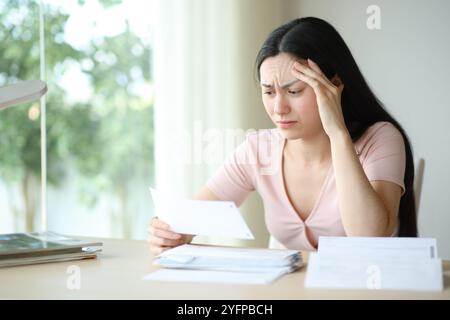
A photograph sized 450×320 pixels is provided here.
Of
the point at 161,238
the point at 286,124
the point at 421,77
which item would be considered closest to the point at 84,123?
the point at 421,77

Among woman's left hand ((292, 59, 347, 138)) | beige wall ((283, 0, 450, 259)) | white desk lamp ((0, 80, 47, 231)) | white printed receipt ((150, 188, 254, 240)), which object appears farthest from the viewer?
beige wall ((283, 0, 450, 259))

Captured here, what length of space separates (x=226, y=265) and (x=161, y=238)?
→ 0.30 m

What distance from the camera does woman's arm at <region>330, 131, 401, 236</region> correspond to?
163 centimetres

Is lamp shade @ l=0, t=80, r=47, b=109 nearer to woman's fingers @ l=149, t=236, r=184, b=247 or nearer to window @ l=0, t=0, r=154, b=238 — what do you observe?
woman's fingers @ l=149, t=236, r=184, b=247

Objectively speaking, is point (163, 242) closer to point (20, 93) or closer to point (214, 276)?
point (214, 276)

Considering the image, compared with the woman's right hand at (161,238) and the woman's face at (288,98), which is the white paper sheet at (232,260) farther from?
the woman's face at (288,98)

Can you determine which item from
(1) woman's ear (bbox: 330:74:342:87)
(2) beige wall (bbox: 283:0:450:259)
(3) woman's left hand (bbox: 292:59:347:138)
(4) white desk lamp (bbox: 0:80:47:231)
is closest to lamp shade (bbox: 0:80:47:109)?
(4) white desk lamp (bbox: 0:80:47:231)

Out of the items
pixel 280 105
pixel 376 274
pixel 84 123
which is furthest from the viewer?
pixel 84 123

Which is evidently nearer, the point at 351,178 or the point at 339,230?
the point at 351,178

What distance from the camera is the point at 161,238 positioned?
1.63m

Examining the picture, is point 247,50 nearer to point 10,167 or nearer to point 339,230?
point 339,230

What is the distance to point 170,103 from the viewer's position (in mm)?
3285
